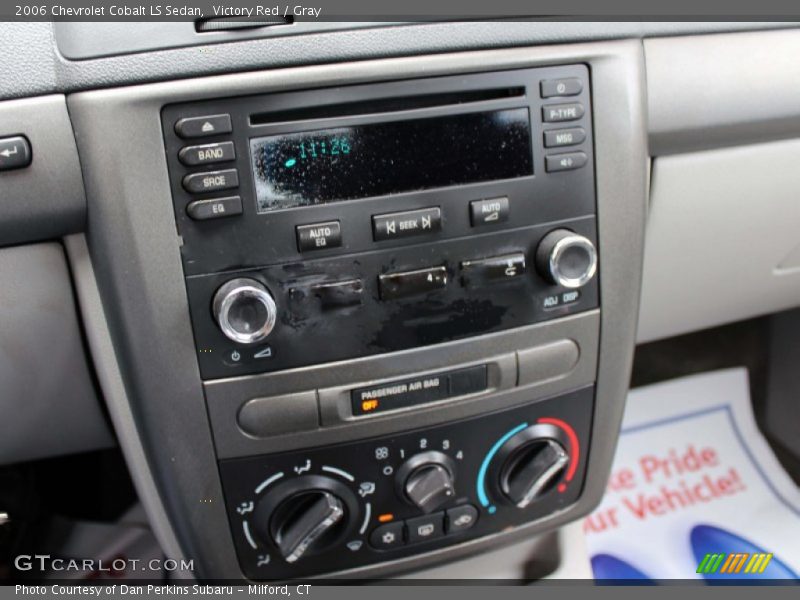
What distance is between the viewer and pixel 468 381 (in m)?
0.62

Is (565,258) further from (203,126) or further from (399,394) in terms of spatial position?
(203,126)

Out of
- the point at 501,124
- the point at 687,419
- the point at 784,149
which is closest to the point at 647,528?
the point at 687,419

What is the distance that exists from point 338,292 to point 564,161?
0.22 m

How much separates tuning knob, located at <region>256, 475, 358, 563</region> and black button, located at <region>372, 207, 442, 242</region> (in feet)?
0.71

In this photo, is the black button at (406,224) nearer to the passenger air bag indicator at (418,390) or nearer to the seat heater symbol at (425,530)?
the passenger air bag indicator at (418,390)

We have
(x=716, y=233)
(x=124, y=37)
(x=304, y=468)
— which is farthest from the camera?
(x=716, y=233)

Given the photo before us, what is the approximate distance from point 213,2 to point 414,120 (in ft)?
0.55

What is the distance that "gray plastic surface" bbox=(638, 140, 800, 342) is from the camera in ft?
2.41

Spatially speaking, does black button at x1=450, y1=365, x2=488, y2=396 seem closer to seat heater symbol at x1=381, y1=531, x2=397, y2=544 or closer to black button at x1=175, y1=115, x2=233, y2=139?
seat heater symbol at x1=381, y1=531, x2=397, y2=544

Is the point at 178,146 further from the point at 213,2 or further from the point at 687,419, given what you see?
the point at 687,419

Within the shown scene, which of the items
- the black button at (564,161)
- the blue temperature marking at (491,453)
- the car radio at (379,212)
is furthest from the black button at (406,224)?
the blue temperature marking at (491,453)

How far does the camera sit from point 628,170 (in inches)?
24.7

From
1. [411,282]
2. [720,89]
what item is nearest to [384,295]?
[411,282]

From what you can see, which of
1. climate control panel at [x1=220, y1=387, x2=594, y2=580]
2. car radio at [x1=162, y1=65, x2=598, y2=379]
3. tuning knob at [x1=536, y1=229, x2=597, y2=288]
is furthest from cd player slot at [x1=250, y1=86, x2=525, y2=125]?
climate control panel at [x1=220, y1=387, x2=594, y2=580]
